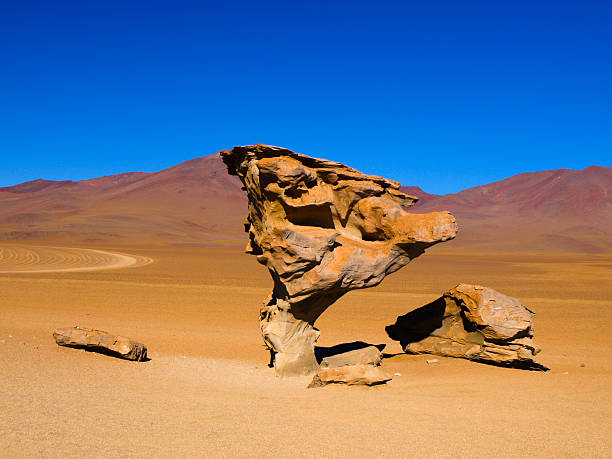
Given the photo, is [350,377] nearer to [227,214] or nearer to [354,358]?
[354,358]

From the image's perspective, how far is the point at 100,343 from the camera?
375 inches

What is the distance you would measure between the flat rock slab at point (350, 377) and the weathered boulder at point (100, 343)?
346 cm

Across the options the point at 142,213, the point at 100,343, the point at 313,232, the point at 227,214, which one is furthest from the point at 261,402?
the point at 227,214

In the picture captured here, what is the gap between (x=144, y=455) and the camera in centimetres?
518

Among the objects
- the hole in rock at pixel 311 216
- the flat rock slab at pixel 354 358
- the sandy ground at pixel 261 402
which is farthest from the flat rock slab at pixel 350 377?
the hole in rock at pixel 311 216

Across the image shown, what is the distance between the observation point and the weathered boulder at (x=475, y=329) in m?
10.5

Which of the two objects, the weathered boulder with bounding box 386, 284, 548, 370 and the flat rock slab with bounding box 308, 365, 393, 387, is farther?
the weathered boulder with bounding box 386, 284, 548, 370

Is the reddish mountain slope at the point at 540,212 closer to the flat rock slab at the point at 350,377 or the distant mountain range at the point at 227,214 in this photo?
the distant mountain range at the point at 227,214

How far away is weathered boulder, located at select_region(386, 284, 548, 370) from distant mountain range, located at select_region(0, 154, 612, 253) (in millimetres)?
73586

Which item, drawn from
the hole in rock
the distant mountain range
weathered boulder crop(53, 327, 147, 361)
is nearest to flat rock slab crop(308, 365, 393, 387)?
the hole in rock

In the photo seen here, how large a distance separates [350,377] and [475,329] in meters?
3.92

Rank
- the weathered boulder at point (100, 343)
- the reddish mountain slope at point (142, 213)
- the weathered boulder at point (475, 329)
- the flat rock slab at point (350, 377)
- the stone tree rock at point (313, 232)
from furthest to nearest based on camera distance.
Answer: the reddish mountain slope at point (142, 213) → the weathered boulder at point (475, 329) → the weathered boulder at point (100, 343) → the stone tree rock at point (313, 232) → the flat rock slab at point (350, 377)

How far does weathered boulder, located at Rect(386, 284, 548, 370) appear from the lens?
34.6 ft

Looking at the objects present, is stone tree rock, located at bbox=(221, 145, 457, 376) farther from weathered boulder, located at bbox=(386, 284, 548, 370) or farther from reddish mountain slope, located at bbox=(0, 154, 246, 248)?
reddish mountain slope, located at bbox=(0, 154, 246, 248)
